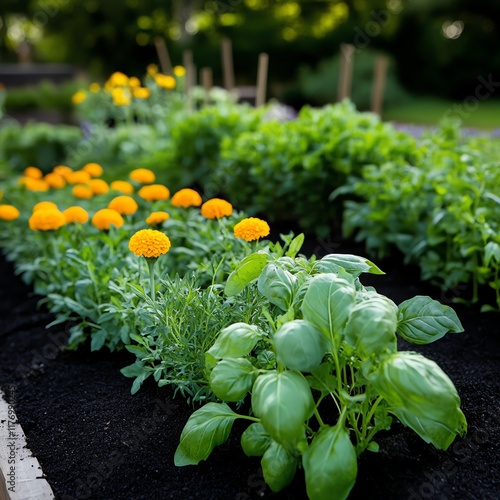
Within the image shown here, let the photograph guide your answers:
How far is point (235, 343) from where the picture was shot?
176 cm

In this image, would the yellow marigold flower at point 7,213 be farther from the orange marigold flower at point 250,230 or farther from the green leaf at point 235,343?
the green leaf at point 235,343

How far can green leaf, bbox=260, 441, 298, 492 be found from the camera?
1.71m

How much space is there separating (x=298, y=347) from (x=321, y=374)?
27cm

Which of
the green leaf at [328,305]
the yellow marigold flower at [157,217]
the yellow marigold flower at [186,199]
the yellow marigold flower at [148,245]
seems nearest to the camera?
the green leaf at [328,305]

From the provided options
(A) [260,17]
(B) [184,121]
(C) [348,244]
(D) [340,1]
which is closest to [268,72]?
(A) [260,17]

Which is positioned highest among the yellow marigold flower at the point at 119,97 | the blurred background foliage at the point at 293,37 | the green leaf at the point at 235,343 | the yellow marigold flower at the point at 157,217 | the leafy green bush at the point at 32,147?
the blurred background foliage at the point at 293,37

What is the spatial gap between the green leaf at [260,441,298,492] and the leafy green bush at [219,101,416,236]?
7.97ft

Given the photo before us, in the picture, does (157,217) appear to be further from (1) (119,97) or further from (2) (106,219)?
(1) (119,97)

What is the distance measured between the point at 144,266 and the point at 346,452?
4.87ft

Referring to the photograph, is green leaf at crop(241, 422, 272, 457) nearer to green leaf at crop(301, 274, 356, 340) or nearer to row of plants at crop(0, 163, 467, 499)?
row of plants at crop(0, 163, 467, 499)

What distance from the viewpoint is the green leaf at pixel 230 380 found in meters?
1.74

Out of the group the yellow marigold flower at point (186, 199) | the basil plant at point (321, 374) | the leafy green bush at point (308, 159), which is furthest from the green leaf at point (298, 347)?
the leafy green bush at point (308, 159)

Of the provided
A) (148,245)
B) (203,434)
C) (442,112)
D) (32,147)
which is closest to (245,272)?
(148,245)

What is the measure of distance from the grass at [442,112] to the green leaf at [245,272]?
11.3 meters
